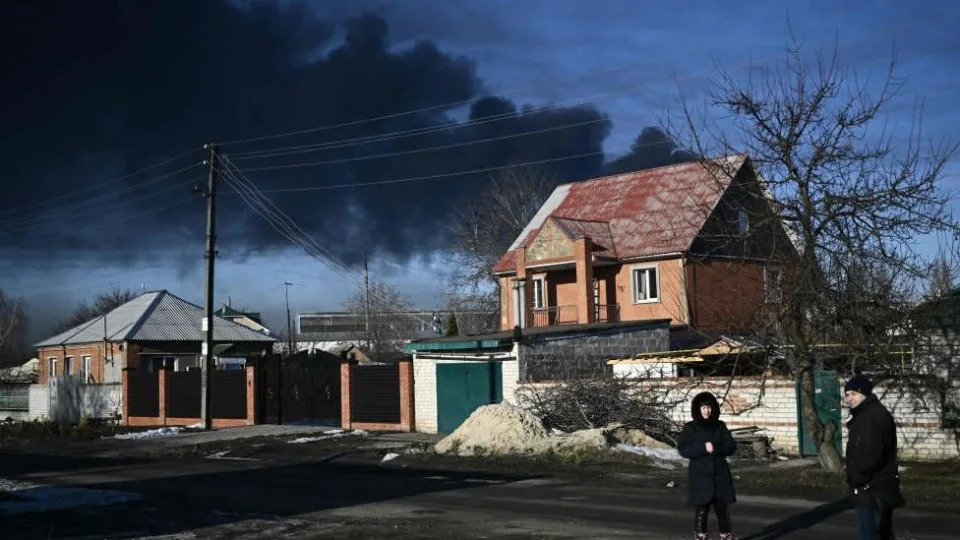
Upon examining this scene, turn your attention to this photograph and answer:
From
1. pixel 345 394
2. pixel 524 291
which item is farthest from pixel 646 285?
pixel 345 394

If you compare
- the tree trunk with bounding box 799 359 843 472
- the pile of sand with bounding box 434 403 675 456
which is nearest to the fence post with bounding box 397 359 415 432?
the pile of sand with bounding box 434 403 675 456

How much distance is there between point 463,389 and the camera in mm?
29047

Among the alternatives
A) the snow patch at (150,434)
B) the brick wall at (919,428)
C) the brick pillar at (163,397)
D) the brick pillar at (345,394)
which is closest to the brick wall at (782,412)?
the brick wall at (919,428)

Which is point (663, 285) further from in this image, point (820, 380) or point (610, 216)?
point (820, 380)

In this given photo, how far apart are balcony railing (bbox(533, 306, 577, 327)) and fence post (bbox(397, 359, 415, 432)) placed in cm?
1389

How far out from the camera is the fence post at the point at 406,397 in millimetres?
30734

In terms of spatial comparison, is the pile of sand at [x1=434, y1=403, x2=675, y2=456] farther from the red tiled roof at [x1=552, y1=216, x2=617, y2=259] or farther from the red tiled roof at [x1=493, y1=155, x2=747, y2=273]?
the red tiled roof at [x1=552, y1=216, x2=617, y2=259]

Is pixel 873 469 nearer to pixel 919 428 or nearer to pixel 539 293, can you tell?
pixel 919 428

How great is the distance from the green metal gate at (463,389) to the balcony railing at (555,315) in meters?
14.7

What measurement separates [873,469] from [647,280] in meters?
34.0

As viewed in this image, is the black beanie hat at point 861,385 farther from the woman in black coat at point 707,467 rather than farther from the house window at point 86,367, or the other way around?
the house window at point 86,367

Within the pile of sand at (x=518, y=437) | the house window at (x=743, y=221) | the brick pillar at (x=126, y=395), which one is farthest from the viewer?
the brick pillar at (x=126, y=395)

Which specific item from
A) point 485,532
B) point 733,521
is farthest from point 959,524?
point 485,532

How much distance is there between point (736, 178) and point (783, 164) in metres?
0.97
